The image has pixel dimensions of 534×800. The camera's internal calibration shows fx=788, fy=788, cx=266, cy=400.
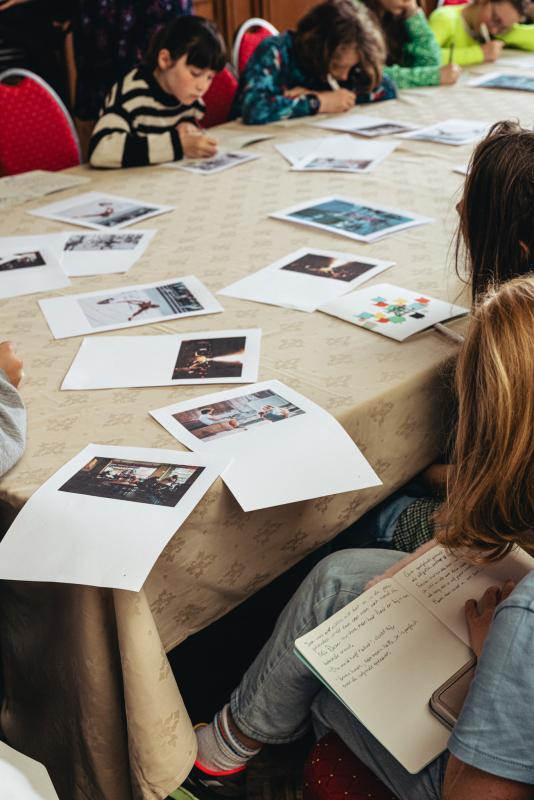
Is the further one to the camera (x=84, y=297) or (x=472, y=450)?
(x=84, y=297)

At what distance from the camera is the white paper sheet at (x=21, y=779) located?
572 mm

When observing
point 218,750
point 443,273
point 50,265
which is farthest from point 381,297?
point 218,750

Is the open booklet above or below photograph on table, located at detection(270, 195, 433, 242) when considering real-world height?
below

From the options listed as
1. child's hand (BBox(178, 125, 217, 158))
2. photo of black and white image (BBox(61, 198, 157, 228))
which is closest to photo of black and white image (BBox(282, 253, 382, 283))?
photo of black and white image (BBox(61, 198, 157, 228))

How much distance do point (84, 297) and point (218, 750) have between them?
77 centimetres

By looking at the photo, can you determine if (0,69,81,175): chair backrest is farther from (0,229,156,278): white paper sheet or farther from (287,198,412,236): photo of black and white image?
(287,198,412,236): photo of black and white image

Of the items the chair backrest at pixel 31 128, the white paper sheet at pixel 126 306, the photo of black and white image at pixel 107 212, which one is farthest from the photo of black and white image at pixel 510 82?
the white paper sheet at pixel 126 306

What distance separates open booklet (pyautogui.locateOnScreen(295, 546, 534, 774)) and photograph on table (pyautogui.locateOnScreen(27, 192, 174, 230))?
1096mm

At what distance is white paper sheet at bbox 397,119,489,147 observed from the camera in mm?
2189

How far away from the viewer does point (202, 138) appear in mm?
2125

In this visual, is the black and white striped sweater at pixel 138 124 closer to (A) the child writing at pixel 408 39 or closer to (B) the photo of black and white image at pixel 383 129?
(B) the photo of black and white image at pixel 383 129

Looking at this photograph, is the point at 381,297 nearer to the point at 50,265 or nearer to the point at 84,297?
the point at 84,297

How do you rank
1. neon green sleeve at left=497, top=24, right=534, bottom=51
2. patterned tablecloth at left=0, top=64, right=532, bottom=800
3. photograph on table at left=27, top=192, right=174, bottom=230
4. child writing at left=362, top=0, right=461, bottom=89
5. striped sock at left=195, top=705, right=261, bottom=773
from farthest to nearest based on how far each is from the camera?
neon green sleeve at left=497, top=24, right=534, bottom=51 → child writing at left=362, top=0, right=461, bottom=89 → photograph on table at left=27, top=192, right=174, bottom=230 → striped sock at left=195, top=705, right=261, bottom=773 → patterned tablecloth at left=0, top=64, right=532, bottom=800

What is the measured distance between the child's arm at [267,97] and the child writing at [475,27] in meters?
0.91
